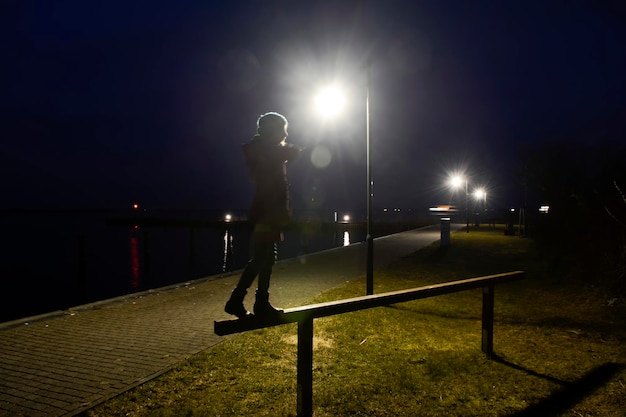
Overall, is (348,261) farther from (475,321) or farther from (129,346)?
(129,346)

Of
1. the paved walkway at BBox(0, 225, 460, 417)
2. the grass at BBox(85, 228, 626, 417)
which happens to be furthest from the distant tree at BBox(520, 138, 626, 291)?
the paved walkway at BBox(0, 225, 460, 417)

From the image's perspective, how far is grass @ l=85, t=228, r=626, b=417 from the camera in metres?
4.42

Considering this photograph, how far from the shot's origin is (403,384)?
5.02 meters

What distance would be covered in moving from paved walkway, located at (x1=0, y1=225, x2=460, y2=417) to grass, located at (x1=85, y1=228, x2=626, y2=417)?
42cm

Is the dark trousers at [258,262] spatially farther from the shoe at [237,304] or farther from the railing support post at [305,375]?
the railing support post at [305,375]

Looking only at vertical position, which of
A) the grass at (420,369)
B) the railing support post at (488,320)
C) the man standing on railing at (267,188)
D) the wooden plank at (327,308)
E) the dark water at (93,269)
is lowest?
the dark water at (93,269)

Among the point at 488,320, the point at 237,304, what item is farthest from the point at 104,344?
the point at 488,320

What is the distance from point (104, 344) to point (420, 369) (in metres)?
4.60

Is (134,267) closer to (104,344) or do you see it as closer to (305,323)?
(104,344)

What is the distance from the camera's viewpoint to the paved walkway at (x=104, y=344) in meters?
→ 4.57

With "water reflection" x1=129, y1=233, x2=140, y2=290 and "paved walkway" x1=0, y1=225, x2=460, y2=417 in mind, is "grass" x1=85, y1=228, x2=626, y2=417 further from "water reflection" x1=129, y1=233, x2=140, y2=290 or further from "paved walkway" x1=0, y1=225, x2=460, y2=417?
"water reflection" x1=129, y1=233, x2=140, y2=290

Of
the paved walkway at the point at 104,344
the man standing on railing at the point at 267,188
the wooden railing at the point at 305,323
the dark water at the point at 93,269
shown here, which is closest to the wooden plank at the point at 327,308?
the wooden railing at the point at 305,323

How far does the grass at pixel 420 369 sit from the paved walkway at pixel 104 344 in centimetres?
42

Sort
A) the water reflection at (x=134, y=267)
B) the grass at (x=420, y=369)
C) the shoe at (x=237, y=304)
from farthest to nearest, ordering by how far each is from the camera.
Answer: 1. the water reflection at (x=134, y=267)
2. the grass at (x=420, y=369)
3. the shoe at (x=237, y=304)
